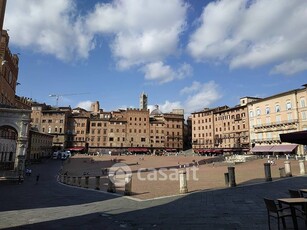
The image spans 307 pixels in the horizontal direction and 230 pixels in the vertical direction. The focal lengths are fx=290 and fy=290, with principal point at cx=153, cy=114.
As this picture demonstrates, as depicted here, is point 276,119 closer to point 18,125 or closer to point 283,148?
point 283,148

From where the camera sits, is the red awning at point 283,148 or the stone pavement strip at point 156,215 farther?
the red awning at point 283,148

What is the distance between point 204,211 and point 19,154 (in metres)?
26.5

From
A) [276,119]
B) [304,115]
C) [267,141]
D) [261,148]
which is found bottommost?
[261,148]

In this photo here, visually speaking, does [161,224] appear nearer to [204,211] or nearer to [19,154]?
[204,211]

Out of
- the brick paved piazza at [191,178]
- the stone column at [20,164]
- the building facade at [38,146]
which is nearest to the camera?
the brick paved piazza at [191,178]

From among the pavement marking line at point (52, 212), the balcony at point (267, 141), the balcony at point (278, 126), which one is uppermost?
the balcony at point (278, 126)

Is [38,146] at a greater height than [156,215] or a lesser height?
greater

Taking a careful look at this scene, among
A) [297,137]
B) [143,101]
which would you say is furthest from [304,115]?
[143,101]

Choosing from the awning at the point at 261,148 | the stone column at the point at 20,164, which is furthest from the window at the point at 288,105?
the stone column at the point at 20,164

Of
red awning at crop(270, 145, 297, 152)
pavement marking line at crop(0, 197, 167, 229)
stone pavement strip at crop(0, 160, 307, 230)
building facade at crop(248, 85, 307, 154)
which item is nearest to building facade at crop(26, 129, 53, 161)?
building facade at crop(248, 85, 307, 154)

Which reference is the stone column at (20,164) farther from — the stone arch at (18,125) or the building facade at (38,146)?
the building facade at (38,146)

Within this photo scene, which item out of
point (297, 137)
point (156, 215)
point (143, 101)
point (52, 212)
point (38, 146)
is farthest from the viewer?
point (143, 101)

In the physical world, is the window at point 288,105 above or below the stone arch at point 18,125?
above

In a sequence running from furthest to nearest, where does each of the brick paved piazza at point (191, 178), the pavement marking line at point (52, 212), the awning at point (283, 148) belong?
the awning at point (283, 148) < the brick paved piazza at point (191, 178) < the pavement marking line at point (52, 212)
